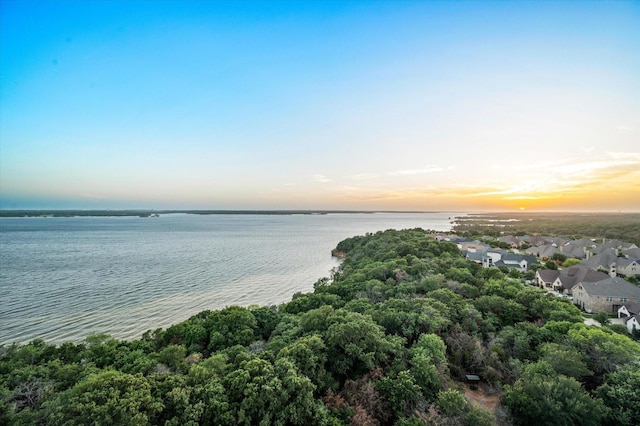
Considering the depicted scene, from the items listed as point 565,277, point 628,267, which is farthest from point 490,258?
point 628,267

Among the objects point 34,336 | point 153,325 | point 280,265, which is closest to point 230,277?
point 280,265

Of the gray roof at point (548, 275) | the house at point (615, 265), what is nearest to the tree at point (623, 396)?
the gray roof at point (548, 275)

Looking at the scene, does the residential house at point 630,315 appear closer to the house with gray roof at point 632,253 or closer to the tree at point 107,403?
the house with gray roof at point 632,253

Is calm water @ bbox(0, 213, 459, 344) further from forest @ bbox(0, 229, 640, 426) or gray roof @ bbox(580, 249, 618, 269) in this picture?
gray roof @ bbox(580, 249, 618, 269)

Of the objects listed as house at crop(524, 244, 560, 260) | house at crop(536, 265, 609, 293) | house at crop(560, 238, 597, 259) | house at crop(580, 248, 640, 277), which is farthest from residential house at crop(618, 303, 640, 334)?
house at crop(560, 238, 597, 259)

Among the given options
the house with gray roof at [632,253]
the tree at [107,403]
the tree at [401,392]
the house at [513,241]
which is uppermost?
the tree at [107,403]

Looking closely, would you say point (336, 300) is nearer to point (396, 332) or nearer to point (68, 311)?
point (396, 332)

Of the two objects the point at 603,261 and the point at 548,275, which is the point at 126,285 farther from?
the point at 603,261
